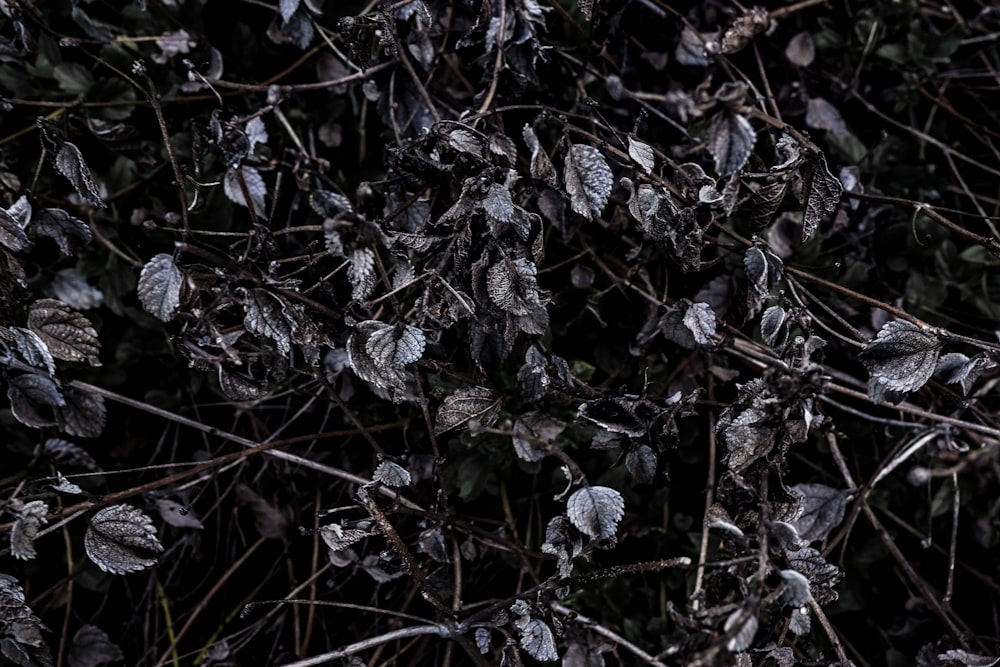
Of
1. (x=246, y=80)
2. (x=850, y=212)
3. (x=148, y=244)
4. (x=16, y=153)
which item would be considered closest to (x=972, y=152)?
(x=850, y=212)

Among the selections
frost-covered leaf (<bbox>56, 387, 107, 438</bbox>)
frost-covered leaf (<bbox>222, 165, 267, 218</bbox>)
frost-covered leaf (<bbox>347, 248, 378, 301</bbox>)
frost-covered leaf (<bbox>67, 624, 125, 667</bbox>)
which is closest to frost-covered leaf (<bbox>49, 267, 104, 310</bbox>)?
frost-covered leaf (<bbox>56, 387, 107, 438</bbox>)

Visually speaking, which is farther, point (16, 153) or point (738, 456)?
point (16, 153)

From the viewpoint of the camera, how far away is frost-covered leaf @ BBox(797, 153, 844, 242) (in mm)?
899

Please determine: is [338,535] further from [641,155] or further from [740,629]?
[641,155]

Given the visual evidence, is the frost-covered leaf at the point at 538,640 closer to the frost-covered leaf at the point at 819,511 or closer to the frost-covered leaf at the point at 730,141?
the frost-covered leaf at the point at 819,511

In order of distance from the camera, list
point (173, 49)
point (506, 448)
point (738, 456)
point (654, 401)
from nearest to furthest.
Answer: point (738, 456), point (654, 401), point (506, 448), point (173, 49)

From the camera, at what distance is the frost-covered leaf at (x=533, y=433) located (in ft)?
3.23

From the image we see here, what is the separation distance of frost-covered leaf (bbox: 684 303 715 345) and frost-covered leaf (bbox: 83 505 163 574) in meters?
0.65

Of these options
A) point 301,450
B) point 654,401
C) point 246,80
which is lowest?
point 301,450

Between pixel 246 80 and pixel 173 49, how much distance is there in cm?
11

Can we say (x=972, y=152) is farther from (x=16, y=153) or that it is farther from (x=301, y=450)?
(x=16, y=153)

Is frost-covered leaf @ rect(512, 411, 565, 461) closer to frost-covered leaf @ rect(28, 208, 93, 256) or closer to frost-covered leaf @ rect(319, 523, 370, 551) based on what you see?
frost-covered leaf @ rect(319, 523, 370, 551)

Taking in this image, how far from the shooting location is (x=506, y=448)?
110 centimetres

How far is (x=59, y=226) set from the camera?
0.99m
